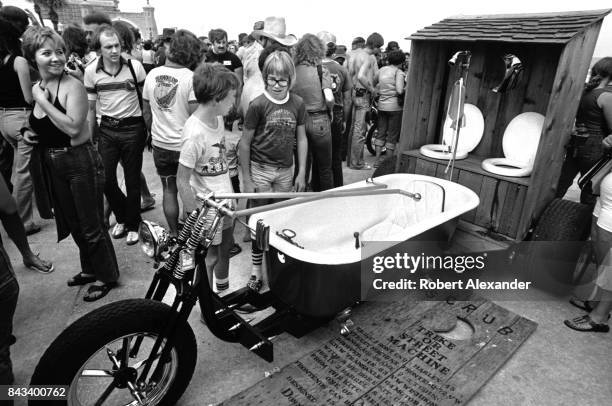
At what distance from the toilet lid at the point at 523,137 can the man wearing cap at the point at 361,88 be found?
103 inches

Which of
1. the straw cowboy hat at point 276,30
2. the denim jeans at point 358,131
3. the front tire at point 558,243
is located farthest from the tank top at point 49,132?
the denim jeans at point 358,131

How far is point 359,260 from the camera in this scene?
2148 mm

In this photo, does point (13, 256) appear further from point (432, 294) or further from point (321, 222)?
point (432, 294)

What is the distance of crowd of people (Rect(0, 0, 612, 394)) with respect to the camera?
7.53 ft

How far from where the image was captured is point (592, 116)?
3184 millimetres

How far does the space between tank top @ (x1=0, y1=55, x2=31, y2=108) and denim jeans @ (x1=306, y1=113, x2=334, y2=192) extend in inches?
96.4

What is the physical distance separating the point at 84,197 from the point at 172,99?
3.45 ft

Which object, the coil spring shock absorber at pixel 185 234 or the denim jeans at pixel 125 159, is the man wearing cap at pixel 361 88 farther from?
the coil spring shock absorber at pixel 185 234

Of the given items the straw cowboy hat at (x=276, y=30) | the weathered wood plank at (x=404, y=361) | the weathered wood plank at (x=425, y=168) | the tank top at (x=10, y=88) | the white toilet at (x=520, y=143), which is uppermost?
the straw cowboy hat at (x=276, y=30)

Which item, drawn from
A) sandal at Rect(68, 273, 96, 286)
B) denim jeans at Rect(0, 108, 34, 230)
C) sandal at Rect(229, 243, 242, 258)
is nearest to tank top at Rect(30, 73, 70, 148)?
denim jeans at Rect(0, 108, 34, 230)

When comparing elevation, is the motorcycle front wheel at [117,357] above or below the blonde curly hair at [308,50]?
below

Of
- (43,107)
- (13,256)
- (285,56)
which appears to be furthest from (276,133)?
(13,256)

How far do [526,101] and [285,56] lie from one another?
2305 millimetres

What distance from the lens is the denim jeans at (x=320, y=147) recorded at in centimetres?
371
